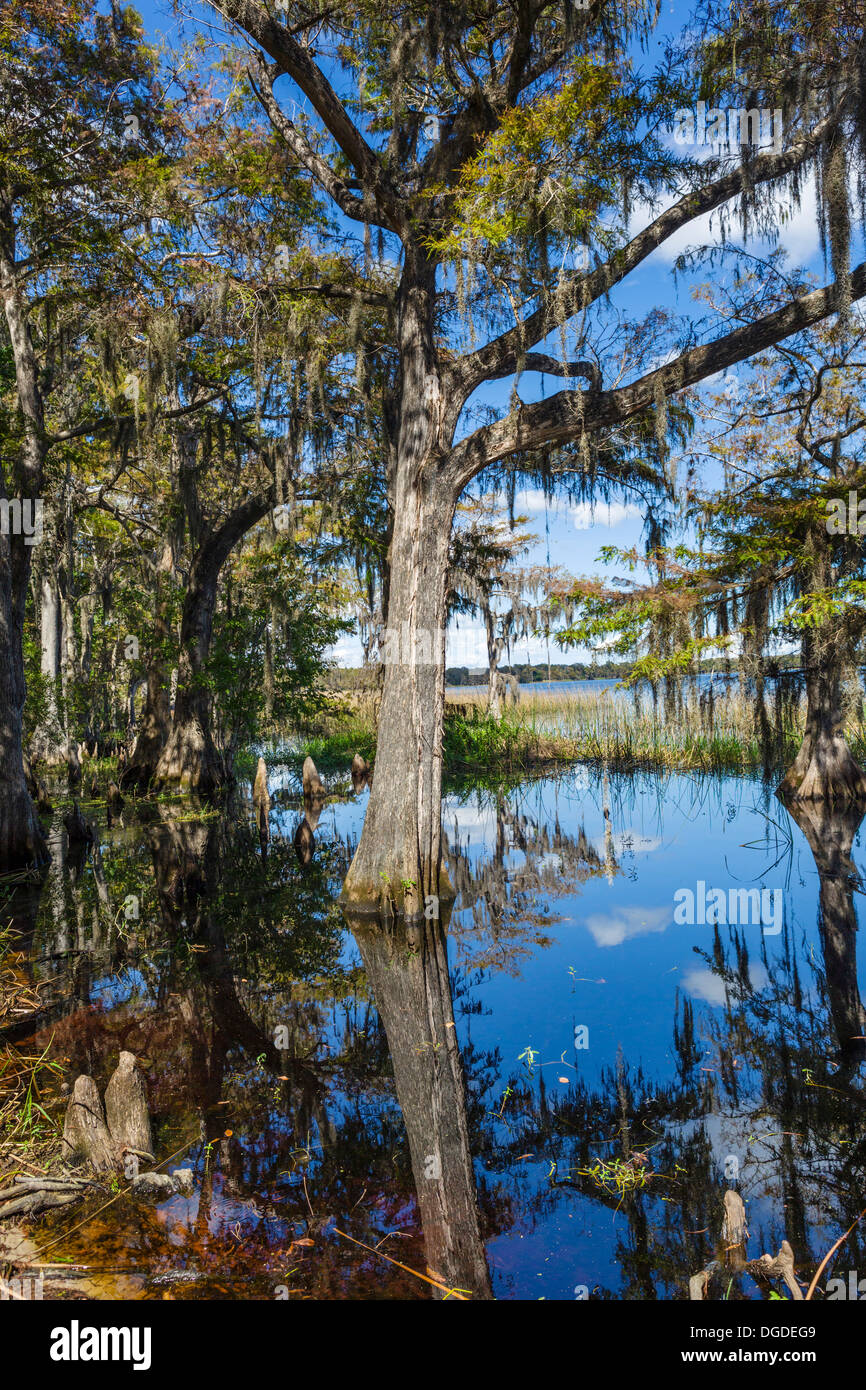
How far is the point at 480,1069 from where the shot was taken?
4.50 m

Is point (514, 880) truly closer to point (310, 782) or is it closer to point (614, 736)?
point (310, 782)

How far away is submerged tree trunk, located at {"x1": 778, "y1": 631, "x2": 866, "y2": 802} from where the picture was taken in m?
11.2

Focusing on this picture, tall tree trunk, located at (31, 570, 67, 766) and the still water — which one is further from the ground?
tall tree trunk, located at (31, 570, 67, 766)

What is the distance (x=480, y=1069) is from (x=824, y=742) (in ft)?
29.8

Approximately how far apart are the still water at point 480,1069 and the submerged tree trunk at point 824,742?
286 cm

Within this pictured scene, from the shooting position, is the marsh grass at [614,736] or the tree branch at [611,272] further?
Result: the marsh grass at [614,736]

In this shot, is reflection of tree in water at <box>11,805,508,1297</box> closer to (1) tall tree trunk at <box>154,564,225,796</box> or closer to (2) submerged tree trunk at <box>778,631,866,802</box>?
(2) submerged tree trunk at <box>778,631,866,802</box>

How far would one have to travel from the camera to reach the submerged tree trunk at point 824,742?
11.2m

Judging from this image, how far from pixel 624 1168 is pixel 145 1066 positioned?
2.71 m

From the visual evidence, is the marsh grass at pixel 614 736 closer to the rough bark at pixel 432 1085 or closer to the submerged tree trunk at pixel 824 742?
the submerged tree trunk at pixel 824 742

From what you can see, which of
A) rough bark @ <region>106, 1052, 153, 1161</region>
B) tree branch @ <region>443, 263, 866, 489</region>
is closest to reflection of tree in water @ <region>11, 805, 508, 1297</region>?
rough bark @ <region>106, 1052, 153, 1161</region>

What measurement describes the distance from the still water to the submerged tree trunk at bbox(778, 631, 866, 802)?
2.86 m

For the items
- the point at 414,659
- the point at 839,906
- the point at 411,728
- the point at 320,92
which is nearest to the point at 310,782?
the point at 411,728

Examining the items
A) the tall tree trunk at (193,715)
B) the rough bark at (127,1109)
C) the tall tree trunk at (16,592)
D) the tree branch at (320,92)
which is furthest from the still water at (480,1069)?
the tall tree trunk at (193,715)
